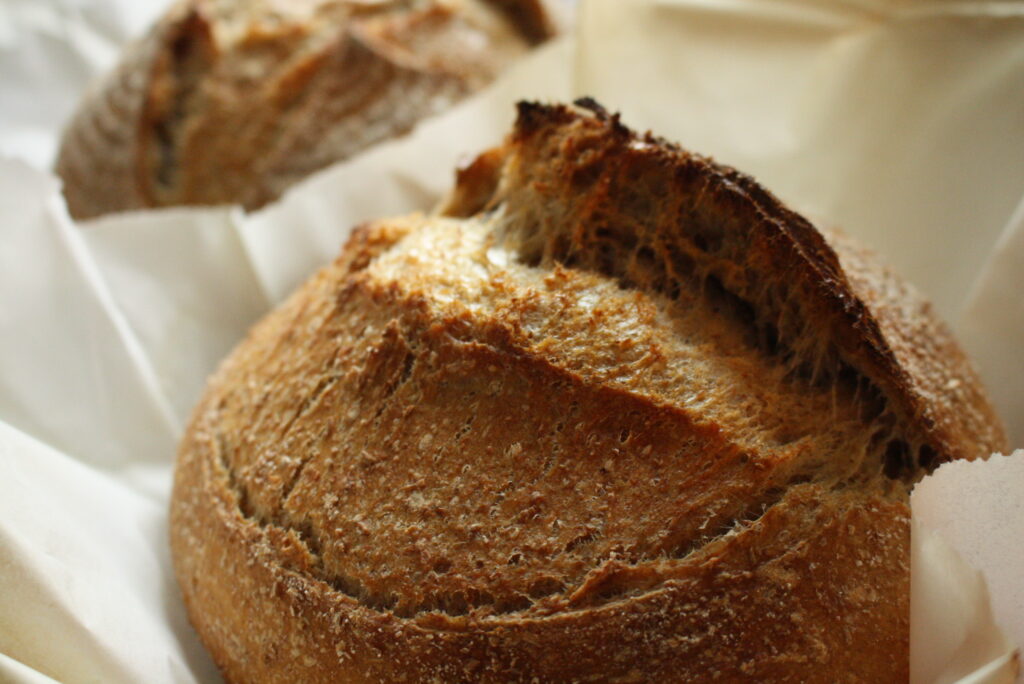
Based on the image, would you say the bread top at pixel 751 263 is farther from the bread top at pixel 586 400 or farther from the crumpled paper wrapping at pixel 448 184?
the crumpled paper wrapping at pixel 448 184

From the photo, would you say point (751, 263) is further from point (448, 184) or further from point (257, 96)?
point (257, 96)

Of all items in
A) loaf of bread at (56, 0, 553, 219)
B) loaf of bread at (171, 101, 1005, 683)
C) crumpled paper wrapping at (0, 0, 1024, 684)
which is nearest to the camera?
loaf of bread at (171, 101, 1005, 683)

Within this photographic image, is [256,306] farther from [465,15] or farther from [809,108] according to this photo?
[809,108]

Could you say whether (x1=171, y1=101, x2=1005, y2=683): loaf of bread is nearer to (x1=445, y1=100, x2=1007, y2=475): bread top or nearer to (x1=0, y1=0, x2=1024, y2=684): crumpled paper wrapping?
(x1=445, y1=100, x2=1007, y2=475): bread top

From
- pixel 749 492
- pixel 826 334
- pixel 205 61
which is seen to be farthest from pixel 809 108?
pixel 205 61

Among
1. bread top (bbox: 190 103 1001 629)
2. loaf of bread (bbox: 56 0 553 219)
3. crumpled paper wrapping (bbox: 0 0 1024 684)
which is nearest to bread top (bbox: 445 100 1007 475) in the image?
bread top (bbox: 190 103 1001 629)

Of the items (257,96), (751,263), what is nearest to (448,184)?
(257,96)
